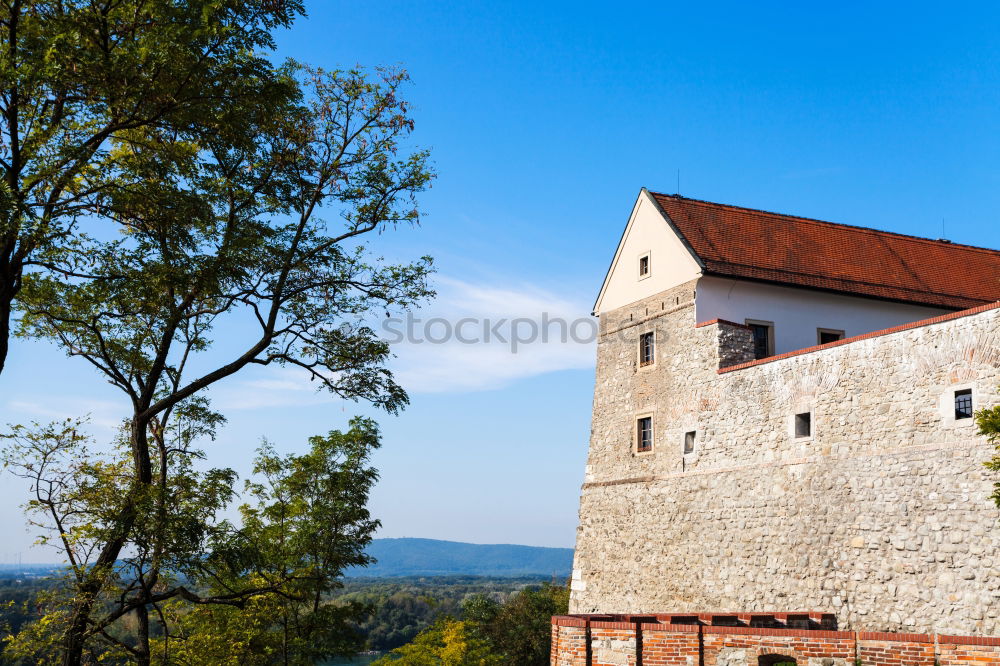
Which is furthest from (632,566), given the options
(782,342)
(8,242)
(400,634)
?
(400,634)

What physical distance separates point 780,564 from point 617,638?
6.58 metres

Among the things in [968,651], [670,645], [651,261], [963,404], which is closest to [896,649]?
[968,651]

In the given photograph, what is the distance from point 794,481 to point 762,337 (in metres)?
5.06

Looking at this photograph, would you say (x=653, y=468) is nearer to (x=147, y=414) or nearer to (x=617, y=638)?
(x=617, y=638)

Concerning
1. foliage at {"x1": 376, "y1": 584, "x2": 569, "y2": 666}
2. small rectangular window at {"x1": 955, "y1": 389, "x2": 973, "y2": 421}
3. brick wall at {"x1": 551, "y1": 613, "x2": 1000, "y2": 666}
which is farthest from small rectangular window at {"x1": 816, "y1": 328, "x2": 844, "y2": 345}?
foliage at {"x1": 376, "y1": 584, "x2": 569, "y2": 666}

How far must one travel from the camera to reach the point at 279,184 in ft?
50.9

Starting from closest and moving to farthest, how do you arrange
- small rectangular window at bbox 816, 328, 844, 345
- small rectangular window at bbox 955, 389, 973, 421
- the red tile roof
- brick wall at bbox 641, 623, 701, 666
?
brick wall at bbox 641, 623, 701, 666 → small rectangular window at bbox 955, 389, 973, 421 → small rectangular window at bbox 816, 328, 844, 345 → the red tile roof

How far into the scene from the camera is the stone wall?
51.0ft

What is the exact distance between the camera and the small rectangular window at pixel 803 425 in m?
18.9

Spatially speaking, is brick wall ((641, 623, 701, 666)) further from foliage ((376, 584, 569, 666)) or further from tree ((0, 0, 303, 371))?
foliage ((376, 584, 569, 666))

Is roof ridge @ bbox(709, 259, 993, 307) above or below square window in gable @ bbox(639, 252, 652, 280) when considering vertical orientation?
below

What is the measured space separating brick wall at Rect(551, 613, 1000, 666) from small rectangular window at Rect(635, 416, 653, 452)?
9.07 metres

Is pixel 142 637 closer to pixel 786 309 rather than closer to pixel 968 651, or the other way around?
pixel 968 651

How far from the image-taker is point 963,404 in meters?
15.8
